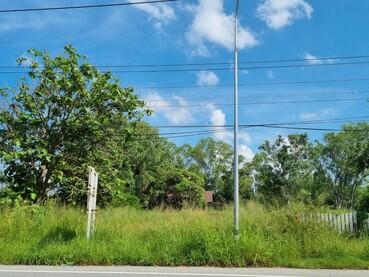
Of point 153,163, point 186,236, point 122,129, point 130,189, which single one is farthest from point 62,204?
point 153,163

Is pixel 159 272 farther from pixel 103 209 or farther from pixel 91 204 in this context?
pixel 103 209

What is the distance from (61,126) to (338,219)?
12255 mm

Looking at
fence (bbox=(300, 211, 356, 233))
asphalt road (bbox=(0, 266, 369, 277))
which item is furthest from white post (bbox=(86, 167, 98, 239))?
fence (bbox=(300, 211, 356, 233))

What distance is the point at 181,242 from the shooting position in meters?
13.6

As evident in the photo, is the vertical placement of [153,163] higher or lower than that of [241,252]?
higher

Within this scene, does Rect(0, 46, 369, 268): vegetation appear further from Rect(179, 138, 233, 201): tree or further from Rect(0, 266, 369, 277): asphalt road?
Rect(179, 138, 233, 201): tree

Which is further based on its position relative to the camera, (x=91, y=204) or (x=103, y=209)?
(x=103, y=209)

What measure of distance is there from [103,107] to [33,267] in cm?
1089

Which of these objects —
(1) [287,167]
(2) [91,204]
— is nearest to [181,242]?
(2) [91,204]

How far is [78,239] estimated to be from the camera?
45.5 feet

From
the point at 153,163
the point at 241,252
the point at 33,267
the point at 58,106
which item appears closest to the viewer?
the point at 33,267

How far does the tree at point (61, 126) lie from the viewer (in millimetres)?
20438

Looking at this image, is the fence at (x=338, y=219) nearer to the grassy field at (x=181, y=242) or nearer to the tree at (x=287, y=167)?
the grassy field at (x=181, y=242)

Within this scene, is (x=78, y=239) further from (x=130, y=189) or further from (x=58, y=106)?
(x=130, y=189)
